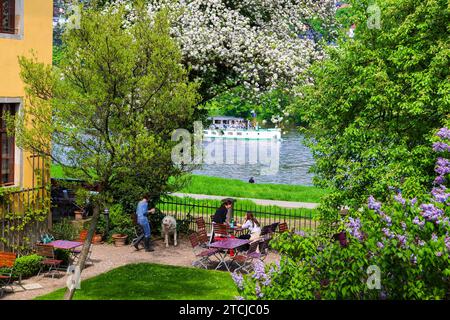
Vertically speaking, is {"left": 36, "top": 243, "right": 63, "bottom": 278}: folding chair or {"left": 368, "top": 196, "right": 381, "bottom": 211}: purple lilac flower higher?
{"left": 368, "top": 196, "right": 381, "bottom": 211}: purple lilac flower

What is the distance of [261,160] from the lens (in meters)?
73.1

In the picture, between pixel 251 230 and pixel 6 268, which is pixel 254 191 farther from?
pixel 6 268

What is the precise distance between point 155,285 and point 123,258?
11.4ft

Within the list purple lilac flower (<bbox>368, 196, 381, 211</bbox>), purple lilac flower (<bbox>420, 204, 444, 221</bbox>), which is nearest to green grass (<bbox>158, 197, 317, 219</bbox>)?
purple lilac flower (<bbox>368, 196, 381, 211</bbox>)

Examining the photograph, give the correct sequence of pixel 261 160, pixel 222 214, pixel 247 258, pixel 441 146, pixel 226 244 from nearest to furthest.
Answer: pixel 441 146
pixel 247 258
pixel 226 244
pixel 222 214
pixel 261 160

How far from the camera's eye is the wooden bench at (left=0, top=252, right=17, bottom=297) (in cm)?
1689

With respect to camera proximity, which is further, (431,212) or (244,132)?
(244,132)

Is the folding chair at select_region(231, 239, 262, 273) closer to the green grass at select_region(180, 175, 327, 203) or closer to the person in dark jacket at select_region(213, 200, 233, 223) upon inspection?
the person in dark jacket at select_region(213, 200, 233, 223)

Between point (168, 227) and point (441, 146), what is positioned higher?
point (441, 146)

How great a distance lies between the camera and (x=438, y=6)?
16.8 meters

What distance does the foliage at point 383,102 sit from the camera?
53.9ft

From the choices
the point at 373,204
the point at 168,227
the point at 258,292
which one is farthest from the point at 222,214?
the point at 258,292

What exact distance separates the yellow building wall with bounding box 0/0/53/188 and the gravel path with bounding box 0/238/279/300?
2804 mm

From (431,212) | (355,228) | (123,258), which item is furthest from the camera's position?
(123,258)
